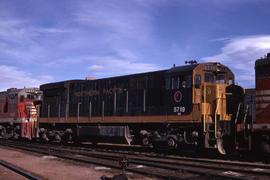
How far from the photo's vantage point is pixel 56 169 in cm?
1380

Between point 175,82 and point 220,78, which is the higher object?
point 220,78

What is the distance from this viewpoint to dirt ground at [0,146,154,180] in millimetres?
11992

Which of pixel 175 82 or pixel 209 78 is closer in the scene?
pixel 209 78

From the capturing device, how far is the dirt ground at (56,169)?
12.0 m

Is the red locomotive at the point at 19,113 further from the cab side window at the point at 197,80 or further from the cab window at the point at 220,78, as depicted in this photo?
the cab window at the point at 220,78

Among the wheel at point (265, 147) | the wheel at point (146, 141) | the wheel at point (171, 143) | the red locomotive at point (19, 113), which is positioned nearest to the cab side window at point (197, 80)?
the wheel at point (171, 143)

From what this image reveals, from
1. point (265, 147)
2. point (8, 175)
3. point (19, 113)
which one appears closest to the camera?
point (8, 175)

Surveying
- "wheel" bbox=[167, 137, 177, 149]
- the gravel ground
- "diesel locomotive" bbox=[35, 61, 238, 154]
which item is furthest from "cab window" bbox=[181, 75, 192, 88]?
the gravel ground

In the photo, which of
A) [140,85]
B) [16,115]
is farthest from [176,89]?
[16,115]

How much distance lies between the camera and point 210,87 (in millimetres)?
17734

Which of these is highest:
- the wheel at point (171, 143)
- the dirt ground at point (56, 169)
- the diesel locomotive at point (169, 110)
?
the diesel locomotive at point (169, 110)

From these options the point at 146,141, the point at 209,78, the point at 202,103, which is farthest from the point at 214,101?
the point at 146,141

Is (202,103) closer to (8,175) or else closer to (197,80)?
(197,80)

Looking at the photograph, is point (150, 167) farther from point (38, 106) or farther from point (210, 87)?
point (38, 106)
